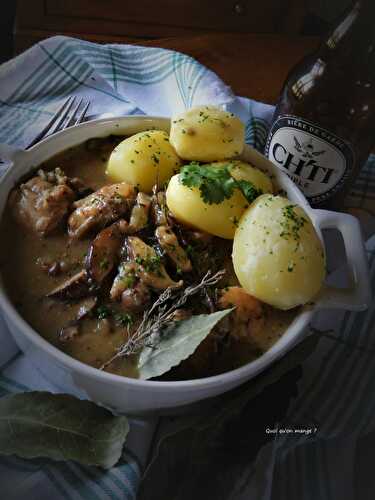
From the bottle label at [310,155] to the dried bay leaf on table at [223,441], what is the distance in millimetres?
449

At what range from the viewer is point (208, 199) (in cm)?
106

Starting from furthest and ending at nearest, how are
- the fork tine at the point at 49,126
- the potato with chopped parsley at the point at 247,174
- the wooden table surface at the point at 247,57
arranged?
the wooden table surface at the point at 247,57 < the fork tine at the point at 49,126 < the potato with chopped parsley at the point at 247,174

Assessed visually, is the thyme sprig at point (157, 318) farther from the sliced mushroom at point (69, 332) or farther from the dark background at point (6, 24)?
the dark background at point (6, 24)

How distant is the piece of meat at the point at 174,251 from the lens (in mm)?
1031

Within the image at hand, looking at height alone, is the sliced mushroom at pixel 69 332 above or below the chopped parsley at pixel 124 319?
below

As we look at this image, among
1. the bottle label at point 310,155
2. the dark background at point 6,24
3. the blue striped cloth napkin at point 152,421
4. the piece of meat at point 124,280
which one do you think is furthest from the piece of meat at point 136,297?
the dark background at point 6,24

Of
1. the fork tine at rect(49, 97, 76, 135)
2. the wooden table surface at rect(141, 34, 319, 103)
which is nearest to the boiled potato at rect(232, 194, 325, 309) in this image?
the fork tine at rect(49, 97, 76, 135)

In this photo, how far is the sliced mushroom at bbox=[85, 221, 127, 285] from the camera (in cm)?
101

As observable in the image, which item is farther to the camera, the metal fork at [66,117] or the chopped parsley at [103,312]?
the metal fork at [66,117]

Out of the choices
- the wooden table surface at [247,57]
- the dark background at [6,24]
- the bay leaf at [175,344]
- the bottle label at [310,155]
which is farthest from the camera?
the dark background at [6,24]

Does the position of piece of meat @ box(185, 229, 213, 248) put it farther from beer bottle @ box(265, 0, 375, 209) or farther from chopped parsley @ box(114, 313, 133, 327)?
beer bottle @ box(265, 0, 375, 209)

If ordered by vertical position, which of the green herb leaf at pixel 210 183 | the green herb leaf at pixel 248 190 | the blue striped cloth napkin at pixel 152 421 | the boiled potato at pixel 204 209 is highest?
the green herb leaf at pixel 210 183

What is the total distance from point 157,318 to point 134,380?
0.37ft

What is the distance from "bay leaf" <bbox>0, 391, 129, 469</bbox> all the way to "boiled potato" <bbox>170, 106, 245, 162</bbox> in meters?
0.56
